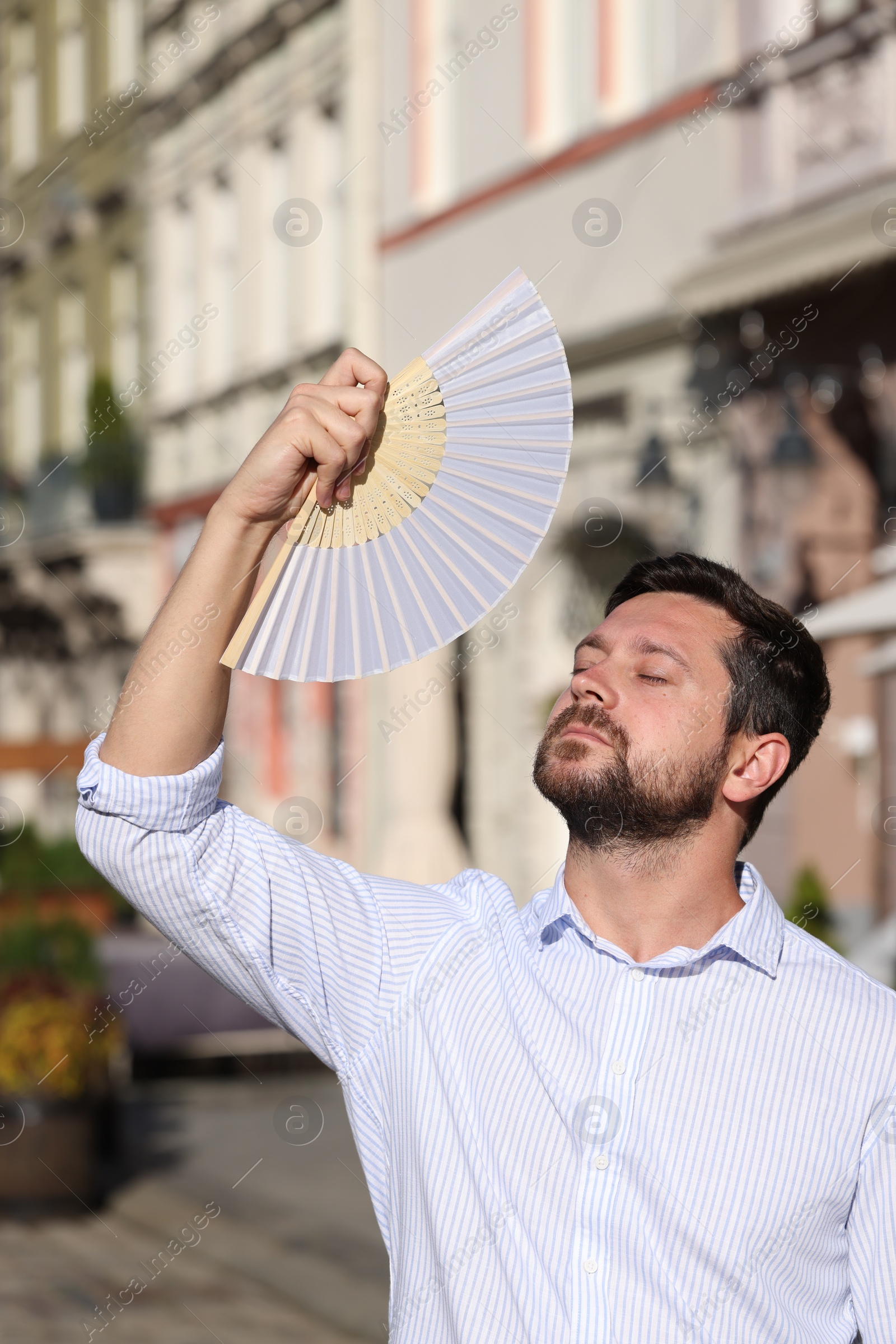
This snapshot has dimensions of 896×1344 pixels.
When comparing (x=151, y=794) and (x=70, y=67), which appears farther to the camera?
(x=70, y=67)

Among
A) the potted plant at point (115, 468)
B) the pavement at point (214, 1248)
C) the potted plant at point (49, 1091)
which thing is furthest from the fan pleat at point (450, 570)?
the potted plant at point (115, 468)

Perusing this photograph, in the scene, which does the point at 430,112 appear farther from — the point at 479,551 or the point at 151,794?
the point at 151,794

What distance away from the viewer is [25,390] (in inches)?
951

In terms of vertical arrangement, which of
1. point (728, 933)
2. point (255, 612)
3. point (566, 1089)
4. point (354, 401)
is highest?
point (354, 401)

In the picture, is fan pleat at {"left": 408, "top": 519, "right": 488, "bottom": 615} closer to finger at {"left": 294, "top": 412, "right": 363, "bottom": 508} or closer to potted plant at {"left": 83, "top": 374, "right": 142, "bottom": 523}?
finger at {"left": 294, "top": 412, "right": 363, "bottom": 508}

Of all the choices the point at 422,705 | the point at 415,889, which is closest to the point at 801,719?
the point at 415,889

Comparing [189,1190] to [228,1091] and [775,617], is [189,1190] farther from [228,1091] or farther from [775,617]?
[775,617]

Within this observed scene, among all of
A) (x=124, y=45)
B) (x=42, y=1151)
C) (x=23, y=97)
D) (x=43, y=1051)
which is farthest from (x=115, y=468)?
(x=42, y=1151)

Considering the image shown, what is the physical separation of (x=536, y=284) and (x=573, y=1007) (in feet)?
33.9

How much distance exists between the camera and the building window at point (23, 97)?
75.8 ft

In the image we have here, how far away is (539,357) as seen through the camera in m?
2.00

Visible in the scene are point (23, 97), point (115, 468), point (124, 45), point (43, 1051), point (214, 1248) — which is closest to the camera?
point (214, 1248)

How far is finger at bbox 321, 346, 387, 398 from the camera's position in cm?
193

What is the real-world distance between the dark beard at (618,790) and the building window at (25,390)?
71.0 feet
